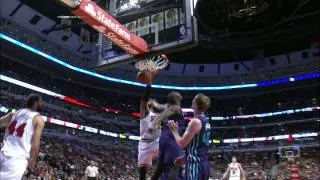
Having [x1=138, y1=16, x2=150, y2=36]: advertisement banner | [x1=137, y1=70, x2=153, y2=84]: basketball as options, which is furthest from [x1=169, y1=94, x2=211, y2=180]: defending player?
[x1=138, y1=16, x2=150, y2=36]: advertisement banner

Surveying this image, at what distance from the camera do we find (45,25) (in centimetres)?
3203

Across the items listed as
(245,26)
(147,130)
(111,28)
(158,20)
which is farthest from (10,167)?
(245,26)

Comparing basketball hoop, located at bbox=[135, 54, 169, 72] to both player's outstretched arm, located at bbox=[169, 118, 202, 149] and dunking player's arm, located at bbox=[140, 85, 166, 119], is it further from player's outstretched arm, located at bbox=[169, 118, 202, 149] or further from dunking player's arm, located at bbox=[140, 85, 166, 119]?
player's outstretched arm, located at bbox=[169, 118, 202, 149]

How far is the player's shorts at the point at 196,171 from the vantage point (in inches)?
208

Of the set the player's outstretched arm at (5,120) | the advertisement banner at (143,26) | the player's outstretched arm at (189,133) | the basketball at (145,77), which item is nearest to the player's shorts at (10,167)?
Answer: the player's outstretched arm at (5,120)

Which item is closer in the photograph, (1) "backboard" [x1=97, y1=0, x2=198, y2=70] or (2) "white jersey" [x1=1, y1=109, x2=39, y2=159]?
(2) "white jersey" [x1=1, y1=109, x2=39, y2=159]

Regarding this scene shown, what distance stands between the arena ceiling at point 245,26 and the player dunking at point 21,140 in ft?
15.9

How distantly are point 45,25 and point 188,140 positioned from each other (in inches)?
1168

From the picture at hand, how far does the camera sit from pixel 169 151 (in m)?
6.00

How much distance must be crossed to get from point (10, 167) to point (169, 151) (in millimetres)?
2429

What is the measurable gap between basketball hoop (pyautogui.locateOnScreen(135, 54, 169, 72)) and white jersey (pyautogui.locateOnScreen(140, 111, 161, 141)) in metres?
1.15

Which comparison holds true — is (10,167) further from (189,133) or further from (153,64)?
(153,64)

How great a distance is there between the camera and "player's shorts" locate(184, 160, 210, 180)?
5.27 m

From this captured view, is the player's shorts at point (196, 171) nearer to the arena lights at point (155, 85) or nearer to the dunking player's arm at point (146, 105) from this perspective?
the dunking player's arm at point (146, 105)
